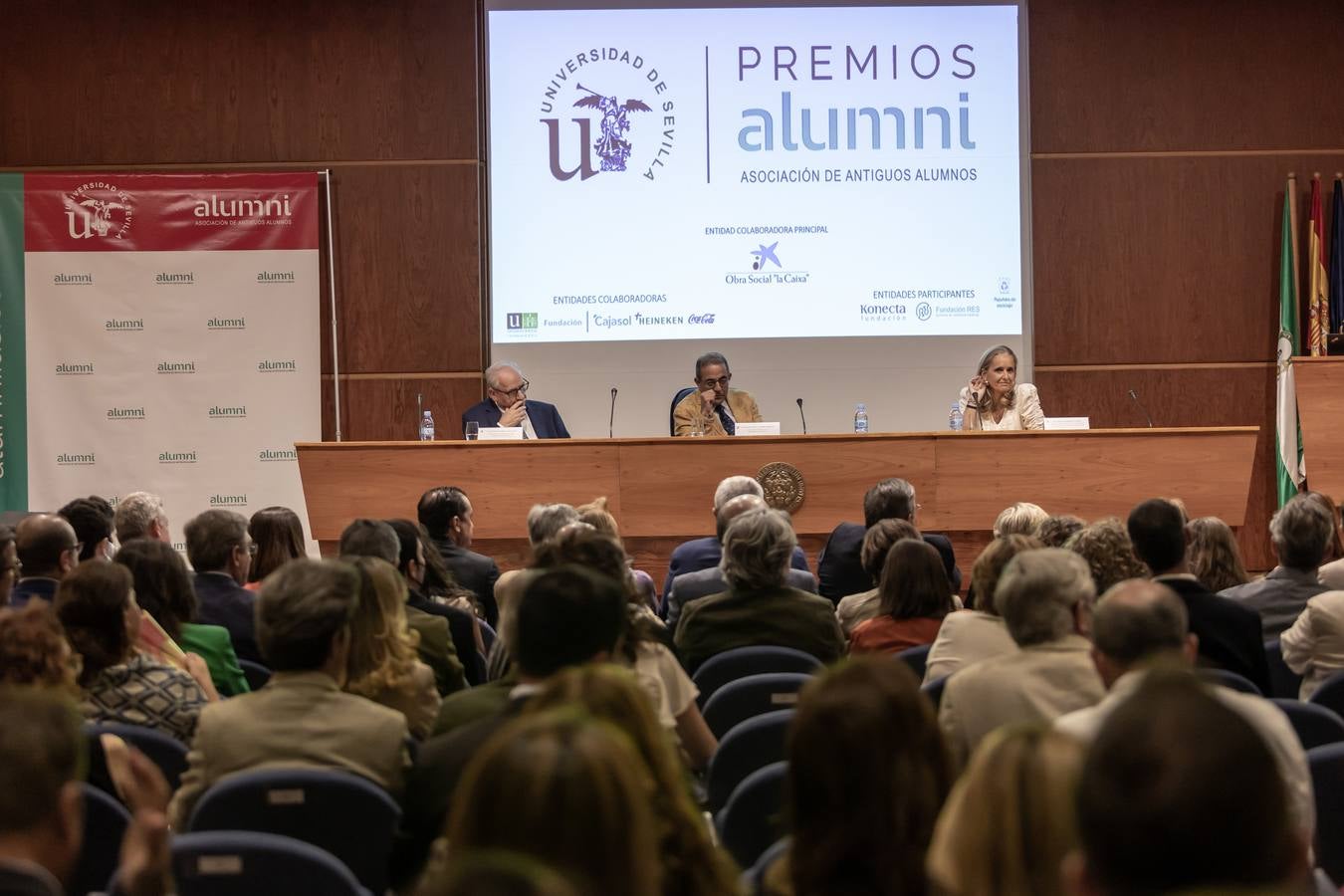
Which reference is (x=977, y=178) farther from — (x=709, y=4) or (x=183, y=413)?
(x=183, y=413)

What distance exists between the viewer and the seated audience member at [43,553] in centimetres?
408

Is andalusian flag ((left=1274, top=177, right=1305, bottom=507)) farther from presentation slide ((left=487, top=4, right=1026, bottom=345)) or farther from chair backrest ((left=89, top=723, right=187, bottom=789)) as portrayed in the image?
chair backrest ((left=89, top=723, right=187, bottom=789))

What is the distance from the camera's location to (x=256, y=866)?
2014 millimetres

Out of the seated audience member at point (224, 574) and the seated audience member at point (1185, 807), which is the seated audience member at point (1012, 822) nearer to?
the seated audience member at point (1185, 807)

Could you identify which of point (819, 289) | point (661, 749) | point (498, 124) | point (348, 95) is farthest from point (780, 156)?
point (661, 749)

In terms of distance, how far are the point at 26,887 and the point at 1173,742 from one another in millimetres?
1246

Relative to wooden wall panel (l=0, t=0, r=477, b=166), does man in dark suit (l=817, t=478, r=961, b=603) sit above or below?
below

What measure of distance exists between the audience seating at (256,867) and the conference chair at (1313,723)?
77.1 inches

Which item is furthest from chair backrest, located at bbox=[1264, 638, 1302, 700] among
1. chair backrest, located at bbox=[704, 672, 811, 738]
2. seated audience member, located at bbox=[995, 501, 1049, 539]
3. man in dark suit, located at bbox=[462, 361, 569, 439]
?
man in dark suit, located at bbox=[462, 361, 569, 439]

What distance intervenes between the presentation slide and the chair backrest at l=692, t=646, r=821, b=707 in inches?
198

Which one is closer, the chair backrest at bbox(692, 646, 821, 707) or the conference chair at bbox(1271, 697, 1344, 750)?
the conference chair at bbox(1271, 697, 1344, 750)

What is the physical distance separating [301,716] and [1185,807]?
6.11 ft

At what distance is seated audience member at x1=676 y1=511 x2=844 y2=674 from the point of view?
3.84 m

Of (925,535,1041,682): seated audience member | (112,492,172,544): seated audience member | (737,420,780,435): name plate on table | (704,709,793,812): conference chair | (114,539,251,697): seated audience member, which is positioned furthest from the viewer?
(737,420,780,435): name plate on table
